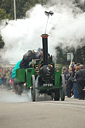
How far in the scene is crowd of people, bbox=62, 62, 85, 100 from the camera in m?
21.2

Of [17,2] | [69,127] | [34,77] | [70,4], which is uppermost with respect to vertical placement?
[17,2]

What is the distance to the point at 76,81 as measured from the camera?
21.5 meters

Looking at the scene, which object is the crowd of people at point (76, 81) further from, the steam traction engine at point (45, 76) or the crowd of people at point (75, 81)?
the steam traction engine at point (45, 76)

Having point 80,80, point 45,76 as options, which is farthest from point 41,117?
point 80,80

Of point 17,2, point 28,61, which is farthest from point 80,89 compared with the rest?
point 17,2

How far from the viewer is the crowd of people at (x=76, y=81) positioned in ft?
69.5

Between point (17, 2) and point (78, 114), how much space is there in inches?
1719

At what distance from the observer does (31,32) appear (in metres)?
25.2

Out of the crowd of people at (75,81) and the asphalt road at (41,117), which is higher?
the crowd of people at (75,81)

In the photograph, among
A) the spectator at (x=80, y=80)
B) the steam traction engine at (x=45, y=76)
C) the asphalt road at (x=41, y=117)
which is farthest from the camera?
the spectator at (x=80, y=80)

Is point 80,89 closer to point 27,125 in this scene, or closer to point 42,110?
point 42,110

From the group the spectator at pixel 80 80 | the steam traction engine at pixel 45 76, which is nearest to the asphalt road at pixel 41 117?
the steam traction engine at pixel 45 76

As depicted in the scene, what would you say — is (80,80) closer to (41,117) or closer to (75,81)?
(75,81)

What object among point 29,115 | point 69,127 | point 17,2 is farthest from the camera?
point 17,2
